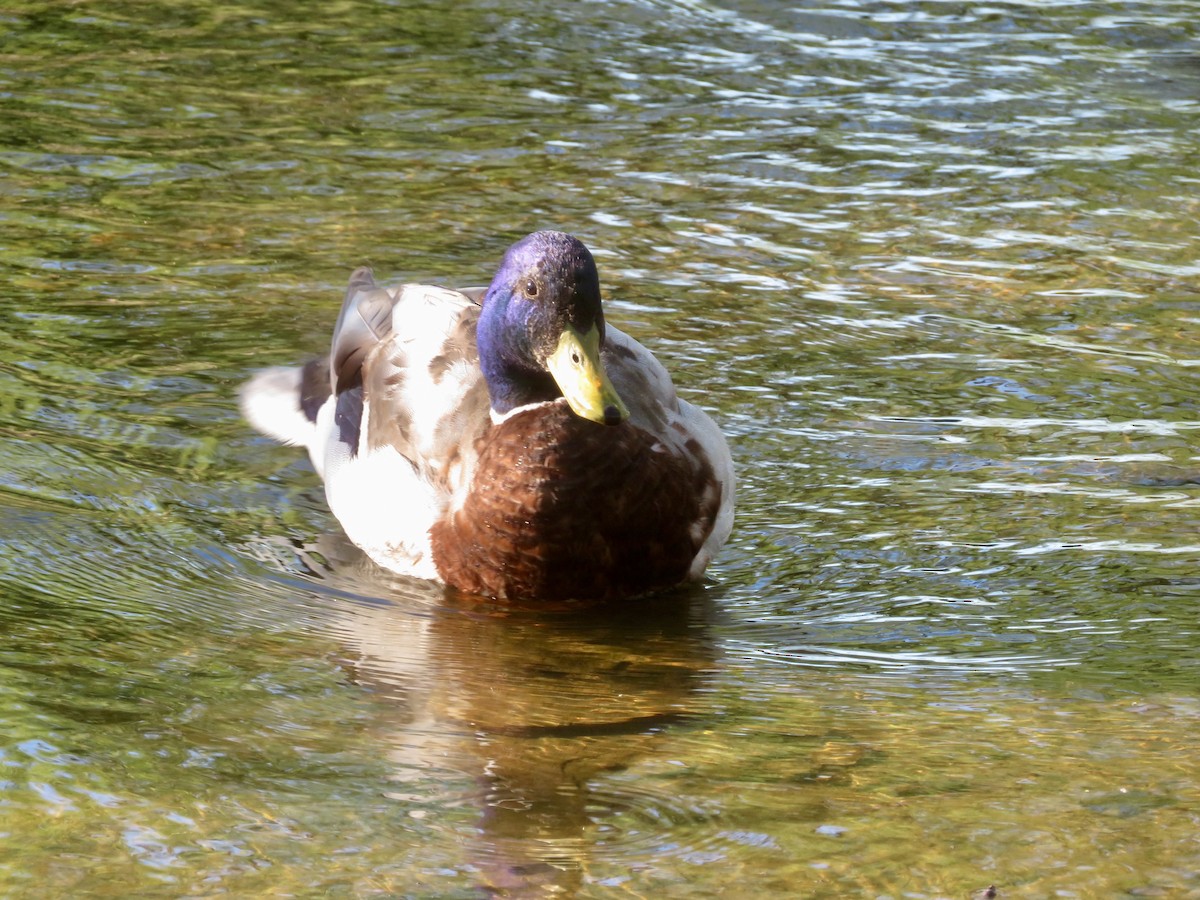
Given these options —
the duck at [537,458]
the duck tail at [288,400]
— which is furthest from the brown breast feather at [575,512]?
the duck tail at [288,400]

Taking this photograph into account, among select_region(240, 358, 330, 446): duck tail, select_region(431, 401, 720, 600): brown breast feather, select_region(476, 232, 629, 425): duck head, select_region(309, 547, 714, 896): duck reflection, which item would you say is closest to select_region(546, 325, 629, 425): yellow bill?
select_region(476, 232, 629, 425): duck head

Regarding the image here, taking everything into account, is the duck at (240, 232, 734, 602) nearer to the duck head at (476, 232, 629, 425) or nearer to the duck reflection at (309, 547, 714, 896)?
the duck head at (476, 232, 629, 425)

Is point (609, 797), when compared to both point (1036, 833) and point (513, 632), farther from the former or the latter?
point (513, 632)

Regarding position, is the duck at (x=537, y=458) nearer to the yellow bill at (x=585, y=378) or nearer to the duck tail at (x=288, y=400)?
the yellow bill at (x=585, y=378)

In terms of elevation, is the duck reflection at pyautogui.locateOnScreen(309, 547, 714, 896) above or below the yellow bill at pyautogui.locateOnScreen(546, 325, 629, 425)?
below

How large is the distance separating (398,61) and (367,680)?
21.2 feet

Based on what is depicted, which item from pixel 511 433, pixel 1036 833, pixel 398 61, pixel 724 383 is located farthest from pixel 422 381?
pixel 398 61

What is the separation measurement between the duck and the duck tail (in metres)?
0.66

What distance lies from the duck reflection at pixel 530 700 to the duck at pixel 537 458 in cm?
13

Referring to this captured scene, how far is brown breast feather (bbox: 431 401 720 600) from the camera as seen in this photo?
5316 mm

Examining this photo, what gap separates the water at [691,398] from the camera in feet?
12.6

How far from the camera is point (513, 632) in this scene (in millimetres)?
5355

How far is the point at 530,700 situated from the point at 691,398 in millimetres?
2265

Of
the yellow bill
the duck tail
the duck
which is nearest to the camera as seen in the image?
the yellow bill
